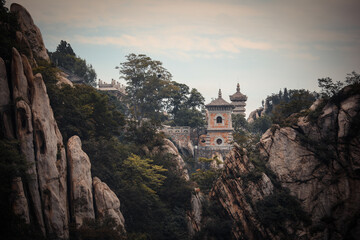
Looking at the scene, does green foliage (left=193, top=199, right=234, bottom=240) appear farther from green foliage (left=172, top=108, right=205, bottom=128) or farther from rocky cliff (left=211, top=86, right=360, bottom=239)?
green foliage (left=172, top=108, right=205, bottom=128)

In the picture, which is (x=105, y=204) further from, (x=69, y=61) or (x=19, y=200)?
(x=69, y=61)

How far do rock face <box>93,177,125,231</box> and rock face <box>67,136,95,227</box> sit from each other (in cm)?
69

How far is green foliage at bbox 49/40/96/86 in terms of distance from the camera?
54513mm

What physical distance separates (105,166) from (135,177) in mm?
3020

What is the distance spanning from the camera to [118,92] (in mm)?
62844

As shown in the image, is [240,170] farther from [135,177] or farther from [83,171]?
[83,171]

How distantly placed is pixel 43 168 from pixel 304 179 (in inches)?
774

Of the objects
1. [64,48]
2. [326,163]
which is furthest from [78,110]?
[64,48]

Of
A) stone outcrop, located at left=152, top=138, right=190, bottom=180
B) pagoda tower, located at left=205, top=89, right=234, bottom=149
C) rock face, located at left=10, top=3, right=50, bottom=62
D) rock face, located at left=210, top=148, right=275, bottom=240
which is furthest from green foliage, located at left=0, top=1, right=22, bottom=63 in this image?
pagoda tower, located at left=205, top=89, right=234, bottom=149

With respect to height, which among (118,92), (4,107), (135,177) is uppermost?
(118,92)

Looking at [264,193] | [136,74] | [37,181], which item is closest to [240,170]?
[264,193]

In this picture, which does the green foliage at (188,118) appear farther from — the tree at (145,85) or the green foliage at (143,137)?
the green foliage at (143,137)

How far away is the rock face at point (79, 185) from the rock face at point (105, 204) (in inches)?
27.0

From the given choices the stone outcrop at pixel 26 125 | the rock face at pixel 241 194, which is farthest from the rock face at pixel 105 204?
the rock face at pixel 241 194
